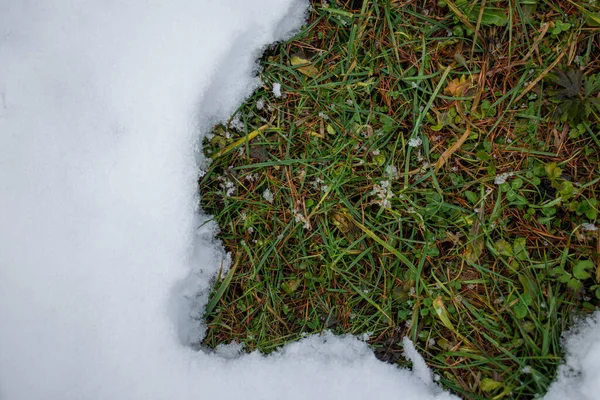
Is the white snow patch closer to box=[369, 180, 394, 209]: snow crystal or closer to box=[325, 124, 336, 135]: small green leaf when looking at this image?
box=[369, 180, 394, 209]: snow crystal

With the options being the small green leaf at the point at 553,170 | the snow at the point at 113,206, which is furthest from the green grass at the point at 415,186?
the snow at the point at 113,206

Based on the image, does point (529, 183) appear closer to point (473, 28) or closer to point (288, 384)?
point (473, 28)

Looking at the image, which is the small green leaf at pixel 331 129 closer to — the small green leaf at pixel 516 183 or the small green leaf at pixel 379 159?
the small green leaf at pixel 379 159

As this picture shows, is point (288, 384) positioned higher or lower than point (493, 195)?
lower

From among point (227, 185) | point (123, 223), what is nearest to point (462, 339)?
point (227, 185)

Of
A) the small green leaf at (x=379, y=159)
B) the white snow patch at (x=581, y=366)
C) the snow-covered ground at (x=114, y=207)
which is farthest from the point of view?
the small green leaf at (x=379, y=159)

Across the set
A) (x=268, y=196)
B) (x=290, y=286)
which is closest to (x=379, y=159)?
(x=268, y=196)

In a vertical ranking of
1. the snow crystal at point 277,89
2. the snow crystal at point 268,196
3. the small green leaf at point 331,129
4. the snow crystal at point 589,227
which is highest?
the snow crystal at point 277,89
